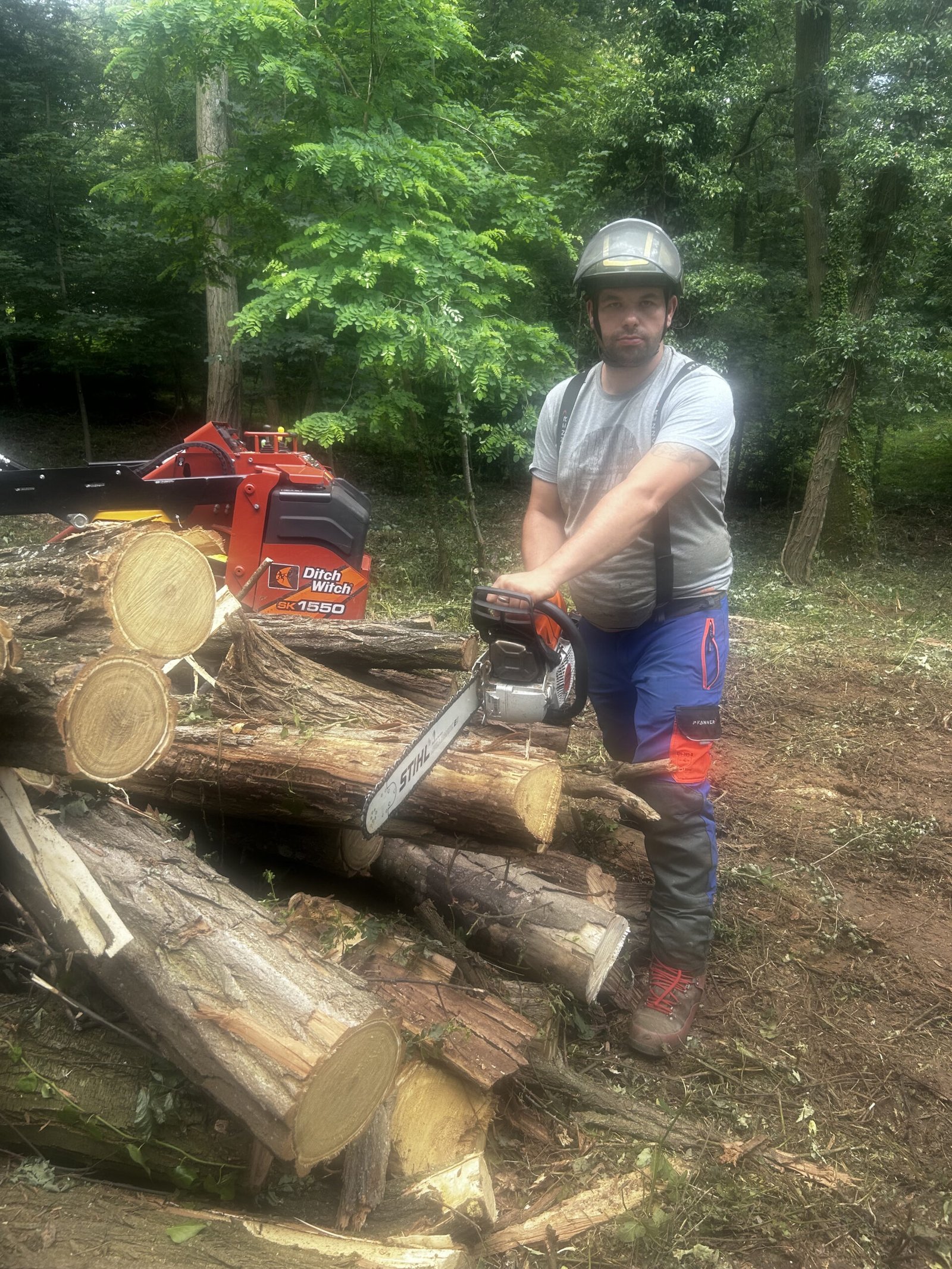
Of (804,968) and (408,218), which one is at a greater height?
(408,218)

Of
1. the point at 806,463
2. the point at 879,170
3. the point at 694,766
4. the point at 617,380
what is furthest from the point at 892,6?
the point at 694,766

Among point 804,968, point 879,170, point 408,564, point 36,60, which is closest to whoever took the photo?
point 804,968

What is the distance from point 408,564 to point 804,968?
8577mm

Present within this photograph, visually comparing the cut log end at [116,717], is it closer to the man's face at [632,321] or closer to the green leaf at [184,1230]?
the green leaf at [184,1230]

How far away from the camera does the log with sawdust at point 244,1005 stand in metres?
1.87

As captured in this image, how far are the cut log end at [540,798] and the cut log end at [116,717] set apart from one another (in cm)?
108

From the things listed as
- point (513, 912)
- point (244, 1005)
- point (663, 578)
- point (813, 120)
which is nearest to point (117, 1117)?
point (244, 1005)

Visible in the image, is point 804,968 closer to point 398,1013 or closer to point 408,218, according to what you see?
point 398,1013

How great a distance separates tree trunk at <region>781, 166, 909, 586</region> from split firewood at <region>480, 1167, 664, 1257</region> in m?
10.1

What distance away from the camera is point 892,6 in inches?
402

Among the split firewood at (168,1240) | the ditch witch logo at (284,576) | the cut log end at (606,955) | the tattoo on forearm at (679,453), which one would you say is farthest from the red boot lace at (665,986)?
the ditch witch logo at (284,576)

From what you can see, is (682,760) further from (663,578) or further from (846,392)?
(846,392)

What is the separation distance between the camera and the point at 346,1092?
1.97 m

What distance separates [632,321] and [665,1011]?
7.16 feet
